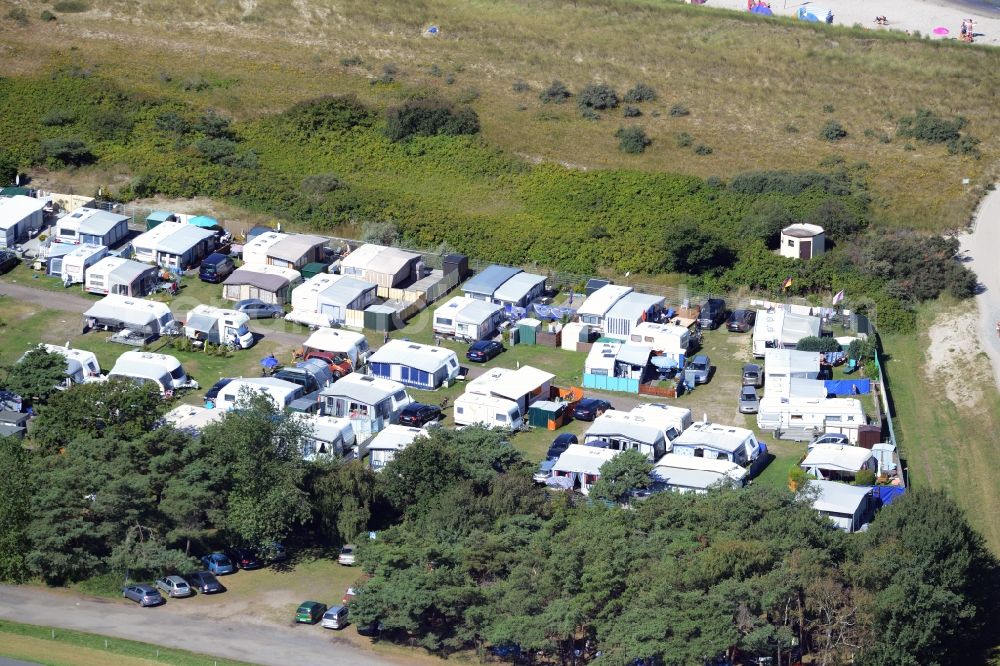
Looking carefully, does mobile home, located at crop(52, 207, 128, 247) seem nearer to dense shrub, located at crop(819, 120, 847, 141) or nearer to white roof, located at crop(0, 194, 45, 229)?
white roof, located at crop(0, 194, 45, 229)

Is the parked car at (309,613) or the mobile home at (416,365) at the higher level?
the mobile home at (416,365)

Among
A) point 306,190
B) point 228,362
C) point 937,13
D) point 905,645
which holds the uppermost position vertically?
point 937,13

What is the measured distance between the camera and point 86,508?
5272 centimetres

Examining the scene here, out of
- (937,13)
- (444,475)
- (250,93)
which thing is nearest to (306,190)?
(250,93)

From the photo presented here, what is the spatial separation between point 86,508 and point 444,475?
41.1 feet

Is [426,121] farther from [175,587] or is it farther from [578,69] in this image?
[175,587]

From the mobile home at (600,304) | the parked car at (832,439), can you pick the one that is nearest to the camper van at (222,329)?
the mobile home at (600,304)

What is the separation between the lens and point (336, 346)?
2660 inches

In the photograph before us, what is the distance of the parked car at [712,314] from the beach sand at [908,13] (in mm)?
50254

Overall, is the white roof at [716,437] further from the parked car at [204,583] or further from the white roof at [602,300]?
the parked car at [204,583]

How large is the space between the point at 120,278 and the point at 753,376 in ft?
101

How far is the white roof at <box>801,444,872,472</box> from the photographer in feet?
189

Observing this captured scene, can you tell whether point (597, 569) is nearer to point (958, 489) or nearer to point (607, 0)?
point (958, 489)

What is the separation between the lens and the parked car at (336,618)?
49062 mm
